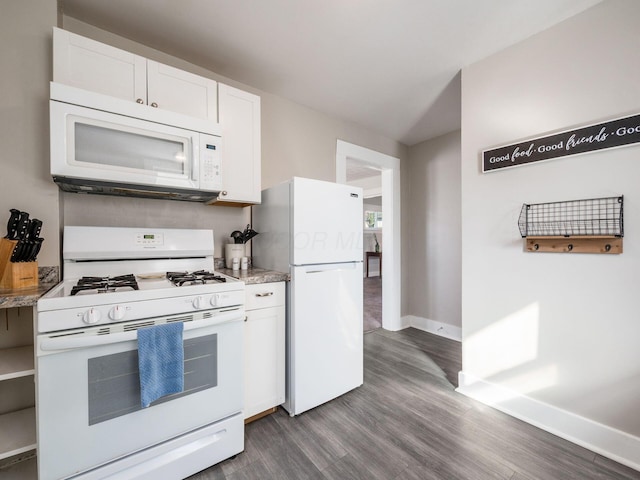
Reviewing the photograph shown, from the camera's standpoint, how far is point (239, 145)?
2.10 metres

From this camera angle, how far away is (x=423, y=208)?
3.87 metres

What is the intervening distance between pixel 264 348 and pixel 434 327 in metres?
2.68

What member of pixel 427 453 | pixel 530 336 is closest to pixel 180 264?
pixel 427 453

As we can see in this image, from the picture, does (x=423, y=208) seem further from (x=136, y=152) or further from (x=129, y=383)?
(x=129, y=383)

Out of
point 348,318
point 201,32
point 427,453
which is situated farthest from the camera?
point 348,318

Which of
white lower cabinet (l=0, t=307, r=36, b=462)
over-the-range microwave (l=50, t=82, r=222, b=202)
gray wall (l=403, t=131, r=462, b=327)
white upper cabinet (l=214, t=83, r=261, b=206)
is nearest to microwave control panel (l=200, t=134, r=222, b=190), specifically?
over-the-range microwave (l=50, t=82, r=222, b=202)

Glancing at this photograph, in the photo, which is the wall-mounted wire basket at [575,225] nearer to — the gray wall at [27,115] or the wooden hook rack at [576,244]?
the wooden hook rack at [576,244]

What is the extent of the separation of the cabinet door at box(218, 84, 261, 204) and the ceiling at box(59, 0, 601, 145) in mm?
357

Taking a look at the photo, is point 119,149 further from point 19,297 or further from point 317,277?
point 317,277

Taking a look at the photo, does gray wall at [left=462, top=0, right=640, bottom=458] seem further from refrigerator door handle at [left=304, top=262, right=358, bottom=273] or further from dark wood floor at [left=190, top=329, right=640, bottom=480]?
refrigerator door handle at [left=304, top=262, right=358, bottom=273]

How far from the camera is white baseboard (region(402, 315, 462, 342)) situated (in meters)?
3.49

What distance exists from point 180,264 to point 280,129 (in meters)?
1.56

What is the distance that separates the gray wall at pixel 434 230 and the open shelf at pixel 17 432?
3.71 metres

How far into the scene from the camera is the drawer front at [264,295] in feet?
5.92
